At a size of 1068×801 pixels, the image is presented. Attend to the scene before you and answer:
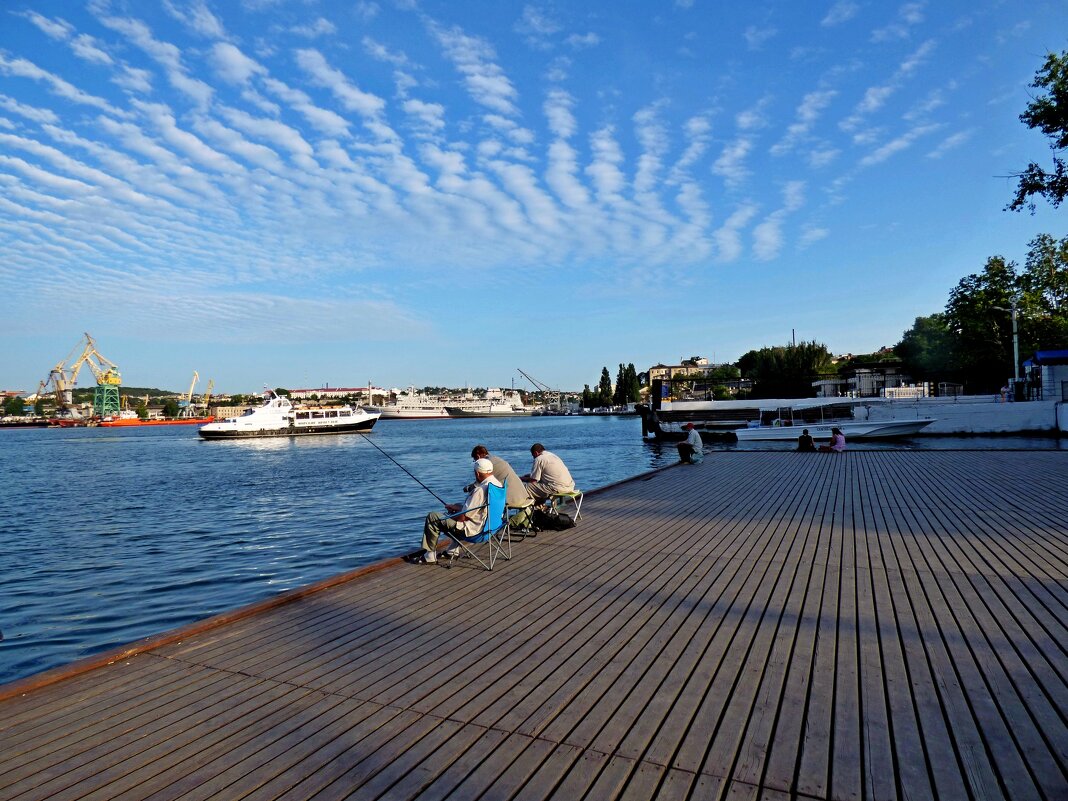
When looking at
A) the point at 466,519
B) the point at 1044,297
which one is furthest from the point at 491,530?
the point at 1044,297

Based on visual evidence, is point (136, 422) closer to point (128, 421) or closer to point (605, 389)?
point (128, 421)

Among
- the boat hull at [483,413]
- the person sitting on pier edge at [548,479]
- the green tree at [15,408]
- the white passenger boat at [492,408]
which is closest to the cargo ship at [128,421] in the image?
the green tree at [15,408]

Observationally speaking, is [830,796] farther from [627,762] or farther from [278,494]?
[278,494]

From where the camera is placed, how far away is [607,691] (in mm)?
3693

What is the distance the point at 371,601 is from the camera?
18.9 ft

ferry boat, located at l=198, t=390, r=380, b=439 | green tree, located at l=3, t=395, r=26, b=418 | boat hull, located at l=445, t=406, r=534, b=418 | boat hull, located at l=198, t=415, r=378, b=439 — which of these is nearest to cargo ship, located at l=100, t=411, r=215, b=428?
green tree, located at l=3, t=395, r=26, b=418

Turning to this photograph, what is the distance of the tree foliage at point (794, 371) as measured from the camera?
81062 millimetres

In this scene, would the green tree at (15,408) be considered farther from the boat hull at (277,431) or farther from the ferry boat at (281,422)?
the ferry boat at (281,422)

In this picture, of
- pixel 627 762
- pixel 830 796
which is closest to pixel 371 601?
pixel 627 762

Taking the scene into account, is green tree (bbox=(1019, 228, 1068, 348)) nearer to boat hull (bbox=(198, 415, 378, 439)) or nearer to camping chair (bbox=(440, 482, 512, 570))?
camping chair (bbox=(440, 482, 512, 570))

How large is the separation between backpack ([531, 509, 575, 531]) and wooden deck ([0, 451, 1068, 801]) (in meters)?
1.77

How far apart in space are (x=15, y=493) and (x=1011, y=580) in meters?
31.4

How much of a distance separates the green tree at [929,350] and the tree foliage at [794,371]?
937 cm

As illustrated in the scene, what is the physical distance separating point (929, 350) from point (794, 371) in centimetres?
1934
